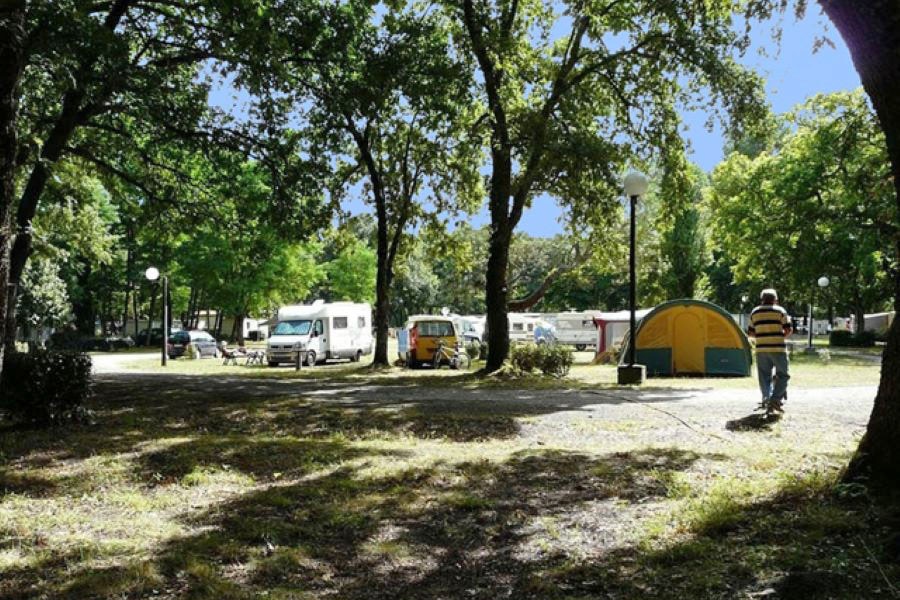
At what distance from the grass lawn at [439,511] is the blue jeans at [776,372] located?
366mm

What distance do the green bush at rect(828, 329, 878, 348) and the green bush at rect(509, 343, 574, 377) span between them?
85.3 ft

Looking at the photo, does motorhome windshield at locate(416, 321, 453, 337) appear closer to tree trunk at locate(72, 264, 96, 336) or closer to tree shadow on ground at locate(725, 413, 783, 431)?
tree shadow on ground at locate(725, 413, 783, 431)

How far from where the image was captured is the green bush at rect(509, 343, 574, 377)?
18047 mm

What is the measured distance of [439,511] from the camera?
5305 mm

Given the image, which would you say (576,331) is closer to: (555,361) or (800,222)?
(800,222)

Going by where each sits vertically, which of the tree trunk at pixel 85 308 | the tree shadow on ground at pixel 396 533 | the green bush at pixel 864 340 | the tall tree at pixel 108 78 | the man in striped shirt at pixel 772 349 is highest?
the tall tree at pixel 108 78

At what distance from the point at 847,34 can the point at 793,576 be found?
3.39 metres

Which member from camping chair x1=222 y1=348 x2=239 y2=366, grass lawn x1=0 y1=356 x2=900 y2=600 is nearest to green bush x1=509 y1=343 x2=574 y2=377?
grass lawn x1=0 y1=356 x2=900 y2=600

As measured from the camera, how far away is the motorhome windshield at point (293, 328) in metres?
28.9

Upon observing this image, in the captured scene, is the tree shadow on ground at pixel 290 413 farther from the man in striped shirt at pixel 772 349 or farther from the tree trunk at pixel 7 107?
the man in striped shirt at pixel 772 349

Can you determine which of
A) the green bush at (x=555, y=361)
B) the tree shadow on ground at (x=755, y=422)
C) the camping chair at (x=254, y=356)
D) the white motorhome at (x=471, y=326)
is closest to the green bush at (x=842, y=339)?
the white motorhome at (x=471, y=326)

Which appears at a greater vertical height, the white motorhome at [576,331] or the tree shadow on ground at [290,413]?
the white motorhome at [576,331]

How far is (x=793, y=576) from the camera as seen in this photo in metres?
3.64

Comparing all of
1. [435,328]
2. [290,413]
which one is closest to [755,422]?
[290,413]
